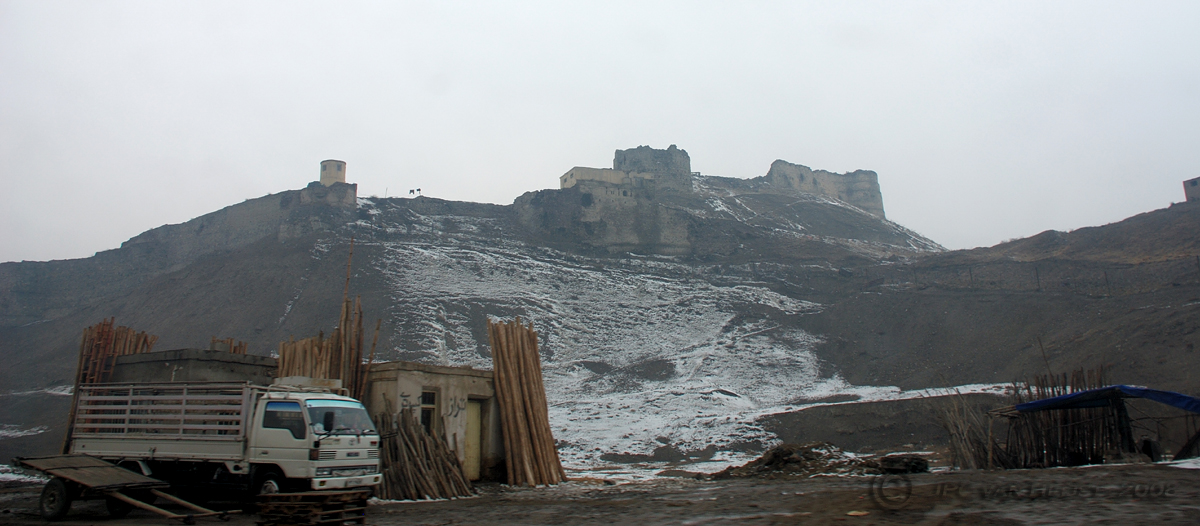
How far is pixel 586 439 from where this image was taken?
30375mm

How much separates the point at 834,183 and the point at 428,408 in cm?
10155

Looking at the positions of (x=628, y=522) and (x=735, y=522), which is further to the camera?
(x=628, y=522)

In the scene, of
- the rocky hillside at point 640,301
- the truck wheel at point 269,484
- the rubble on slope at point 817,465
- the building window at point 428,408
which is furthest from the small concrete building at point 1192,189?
the truck wheel at point 269,484

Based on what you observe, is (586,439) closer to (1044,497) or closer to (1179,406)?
(1179,406)

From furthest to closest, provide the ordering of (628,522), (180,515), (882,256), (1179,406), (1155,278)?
1. (882,256)
2. (1155,278)
3. (1179,406)
4. (180,515)
5. (628,522)

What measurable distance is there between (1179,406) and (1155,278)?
133ft

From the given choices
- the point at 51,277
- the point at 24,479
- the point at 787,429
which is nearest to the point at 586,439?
the point at 787,429

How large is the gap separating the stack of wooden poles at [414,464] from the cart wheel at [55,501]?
4392 millimetres

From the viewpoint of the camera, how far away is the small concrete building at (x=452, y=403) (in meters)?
14.3

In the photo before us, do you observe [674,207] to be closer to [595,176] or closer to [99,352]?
[595,176]

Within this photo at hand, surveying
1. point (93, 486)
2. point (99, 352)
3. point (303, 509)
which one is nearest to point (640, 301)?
point (99, 352)

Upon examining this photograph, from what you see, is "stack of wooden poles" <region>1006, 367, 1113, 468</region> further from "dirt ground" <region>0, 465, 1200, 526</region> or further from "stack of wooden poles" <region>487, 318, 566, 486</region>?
"stack of wooden poles" <region>487, 318, 566, 486</region>

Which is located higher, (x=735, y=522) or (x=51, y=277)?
(x=51, y=277)

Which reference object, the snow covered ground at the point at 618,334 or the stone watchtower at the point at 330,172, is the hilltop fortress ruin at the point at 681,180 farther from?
the stone watchtower at the point at 330,172
